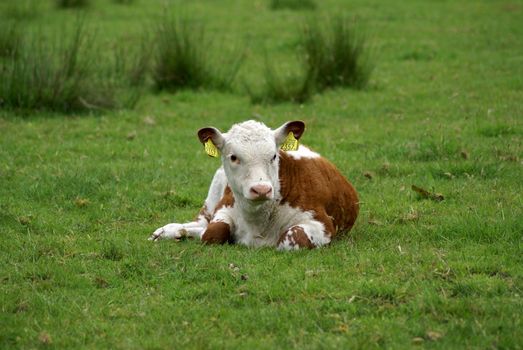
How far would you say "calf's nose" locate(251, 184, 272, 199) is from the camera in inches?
308

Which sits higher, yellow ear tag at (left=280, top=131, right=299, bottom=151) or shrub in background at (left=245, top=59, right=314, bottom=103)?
yellow ear tag at (left=280, top=131, right=299, bottom=151)

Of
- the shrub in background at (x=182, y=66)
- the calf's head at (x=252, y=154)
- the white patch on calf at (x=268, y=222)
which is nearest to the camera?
the calf's head at (x=252, y=154)

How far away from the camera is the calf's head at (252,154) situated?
7.95m

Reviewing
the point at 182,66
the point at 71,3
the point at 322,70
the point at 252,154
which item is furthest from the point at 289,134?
the point at 71,3

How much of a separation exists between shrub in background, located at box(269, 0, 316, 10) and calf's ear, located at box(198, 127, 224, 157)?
16449 millimetres

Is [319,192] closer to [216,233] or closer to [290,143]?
[290,143]

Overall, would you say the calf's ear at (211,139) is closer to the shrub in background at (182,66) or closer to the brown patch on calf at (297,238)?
the brown patch on calf at (297,238)

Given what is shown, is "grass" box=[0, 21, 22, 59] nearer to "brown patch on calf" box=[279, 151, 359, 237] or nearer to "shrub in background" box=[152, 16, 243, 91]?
"shrub in background" box=[152, 16, 243, 91]

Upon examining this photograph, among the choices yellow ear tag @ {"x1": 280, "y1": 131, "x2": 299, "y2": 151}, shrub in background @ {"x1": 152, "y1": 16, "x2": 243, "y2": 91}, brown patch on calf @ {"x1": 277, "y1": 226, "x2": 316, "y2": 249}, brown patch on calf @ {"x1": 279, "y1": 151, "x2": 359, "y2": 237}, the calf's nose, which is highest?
yellow ear tag @ {"x1": 280, "y1": 131, "x2": 299, "y2": 151}

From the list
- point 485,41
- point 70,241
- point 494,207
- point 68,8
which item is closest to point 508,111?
point 494,207

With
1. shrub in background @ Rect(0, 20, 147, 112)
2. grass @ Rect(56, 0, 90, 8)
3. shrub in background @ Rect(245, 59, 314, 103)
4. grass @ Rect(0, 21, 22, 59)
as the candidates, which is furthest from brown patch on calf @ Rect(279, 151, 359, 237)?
grass @ Rect(56, 0, 90, 8)

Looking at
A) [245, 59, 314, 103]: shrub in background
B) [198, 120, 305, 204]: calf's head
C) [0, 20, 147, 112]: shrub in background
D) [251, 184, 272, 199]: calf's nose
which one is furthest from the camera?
[245, 59, 314, 103]: shrub in background

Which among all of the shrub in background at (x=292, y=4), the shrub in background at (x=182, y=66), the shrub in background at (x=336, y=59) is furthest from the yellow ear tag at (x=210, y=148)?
the shrub in background at (x=292, y=4)

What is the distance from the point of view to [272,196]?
7910mm
